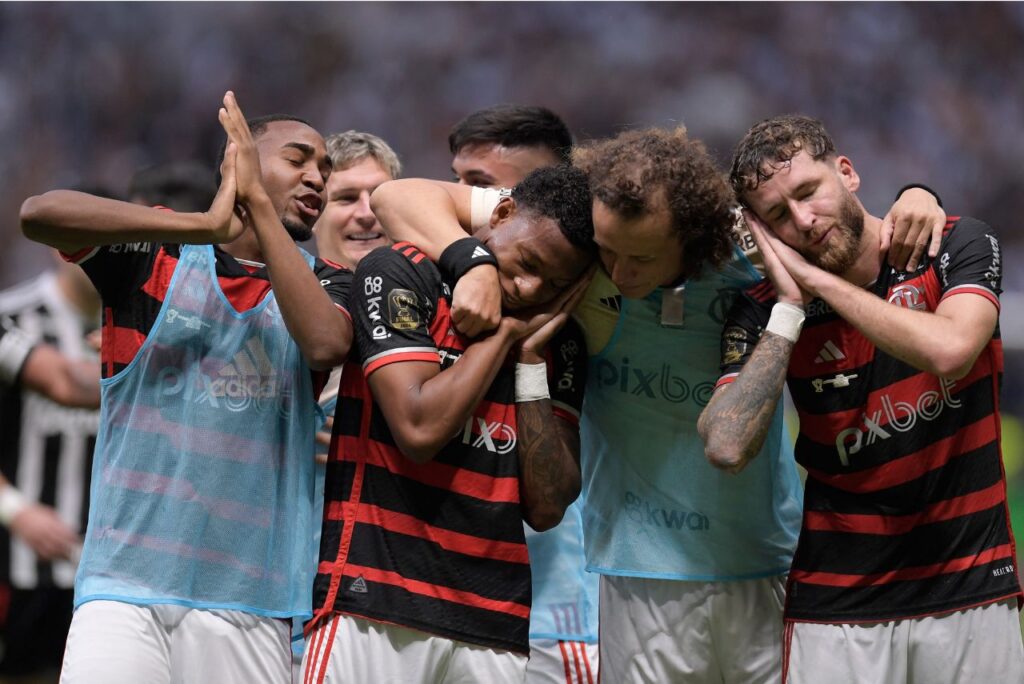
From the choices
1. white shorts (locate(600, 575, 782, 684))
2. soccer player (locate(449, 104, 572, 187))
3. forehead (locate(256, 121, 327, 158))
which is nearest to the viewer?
white shorts (locate(600, 575, 782, 684))

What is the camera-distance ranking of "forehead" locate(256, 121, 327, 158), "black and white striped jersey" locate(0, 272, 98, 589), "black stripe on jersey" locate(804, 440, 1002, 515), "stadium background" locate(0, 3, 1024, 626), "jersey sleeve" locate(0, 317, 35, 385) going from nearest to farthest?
"black stripe on jersey" locate(804, 440, 1002, 515)
"forehead" locate(256, 121, 327, 158)
"jersey sleeve" locate(0, 317, 35, 385)
"black and white striped jersey" locate(0, 272, 98, 589)
"stadium background" locate(0, 3, 1024, 626)

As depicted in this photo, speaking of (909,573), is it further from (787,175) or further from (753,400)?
(787,175)

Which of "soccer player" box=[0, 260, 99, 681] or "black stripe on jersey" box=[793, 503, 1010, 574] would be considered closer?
"black stripe on jersey" box=[793, 503, 1010, 574]

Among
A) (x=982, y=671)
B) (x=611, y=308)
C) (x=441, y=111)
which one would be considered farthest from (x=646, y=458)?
(x=441, y=111)

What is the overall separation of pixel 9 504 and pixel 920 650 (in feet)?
14.5

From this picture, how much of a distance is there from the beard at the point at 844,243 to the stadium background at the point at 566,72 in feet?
20.7

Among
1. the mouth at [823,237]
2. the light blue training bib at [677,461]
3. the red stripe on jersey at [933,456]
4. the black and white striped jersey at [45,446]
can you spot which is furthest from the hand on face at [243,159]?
the black and white striped jersey at [45,446]

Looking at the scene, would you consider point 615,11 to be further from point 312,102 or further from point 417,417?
point 417,417

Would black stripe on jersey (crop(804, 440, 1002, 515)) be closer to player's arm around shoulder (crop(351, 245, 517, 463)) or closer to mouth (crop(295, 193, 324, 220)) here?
player's arm around shoulder (crop(351, 245, 517, 463))

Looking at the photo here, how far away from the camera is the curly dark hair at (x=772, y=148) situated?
11.1 feet

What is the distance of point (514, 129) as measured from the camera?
4430 millimetres

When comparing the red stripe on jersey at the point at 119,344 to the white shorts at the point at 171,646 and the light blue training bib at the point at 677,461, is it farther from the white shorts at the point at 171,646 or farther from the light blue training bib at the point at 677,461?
the light blue training bib at the point at 677,461

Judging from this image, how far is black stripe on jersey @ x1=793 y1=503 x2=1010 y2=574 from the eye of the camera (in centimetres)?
322

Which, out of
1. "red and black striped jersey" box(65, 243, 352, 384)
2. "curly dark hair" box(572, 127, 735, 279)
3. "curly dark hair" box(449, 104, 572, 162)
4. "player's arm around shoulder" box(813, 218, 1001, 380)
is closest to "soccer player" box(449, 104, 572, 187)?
"curly dark hair" box(449, 104, 572, 162)
